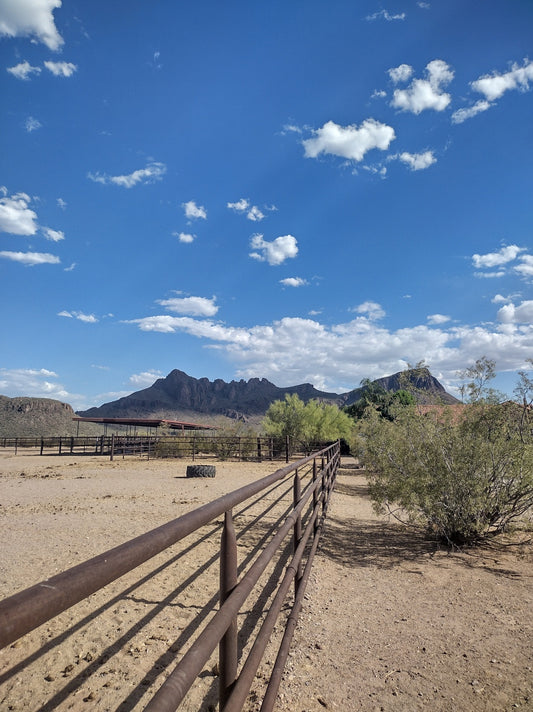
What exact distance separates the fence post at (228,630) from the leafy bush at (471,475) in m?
4.59

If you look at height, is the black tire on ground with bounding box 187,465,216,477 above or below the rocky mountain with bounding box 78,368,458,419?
Answer: below

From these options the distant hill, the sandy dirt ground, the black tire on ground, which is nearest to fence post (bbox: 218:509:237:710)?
the sandy dirt ground

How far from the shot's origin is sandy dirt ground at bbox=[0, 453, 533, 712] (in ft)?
8.49

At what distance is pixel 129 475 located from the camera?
15914 millimetres

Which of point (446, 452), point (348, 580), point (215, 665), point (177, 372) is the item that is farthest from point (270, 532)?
point (177, 372)

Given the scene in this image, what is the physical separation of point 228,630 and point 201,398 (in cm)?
16497

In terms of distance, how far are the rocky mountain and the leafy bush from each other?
136m

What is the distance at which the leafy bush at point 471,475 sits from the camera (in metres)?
5.73

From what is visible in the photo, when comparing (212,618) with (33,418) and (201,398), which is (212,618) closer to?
(33,418)

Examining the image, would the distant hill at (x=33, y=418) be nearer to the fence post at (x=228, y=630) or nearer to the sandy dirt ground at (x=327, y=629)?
the sandy dirt ground at (x=327, y=629)

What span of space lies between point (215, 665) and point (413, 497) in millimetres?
3740

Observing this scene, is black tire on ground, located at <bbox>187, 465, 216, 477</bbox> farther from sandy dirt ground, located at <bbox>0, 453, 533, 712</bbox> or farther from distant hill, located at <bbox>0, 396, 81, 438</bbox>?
distant hill, located at <bbox>0, 396, 81, 438</bbox>

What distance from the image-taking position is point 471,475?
19.1 ft

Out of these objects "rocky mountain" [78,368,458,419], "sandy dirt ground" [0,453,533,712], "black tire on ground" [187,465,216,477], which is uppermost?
"rocky mountain" [78,368,458,419]
